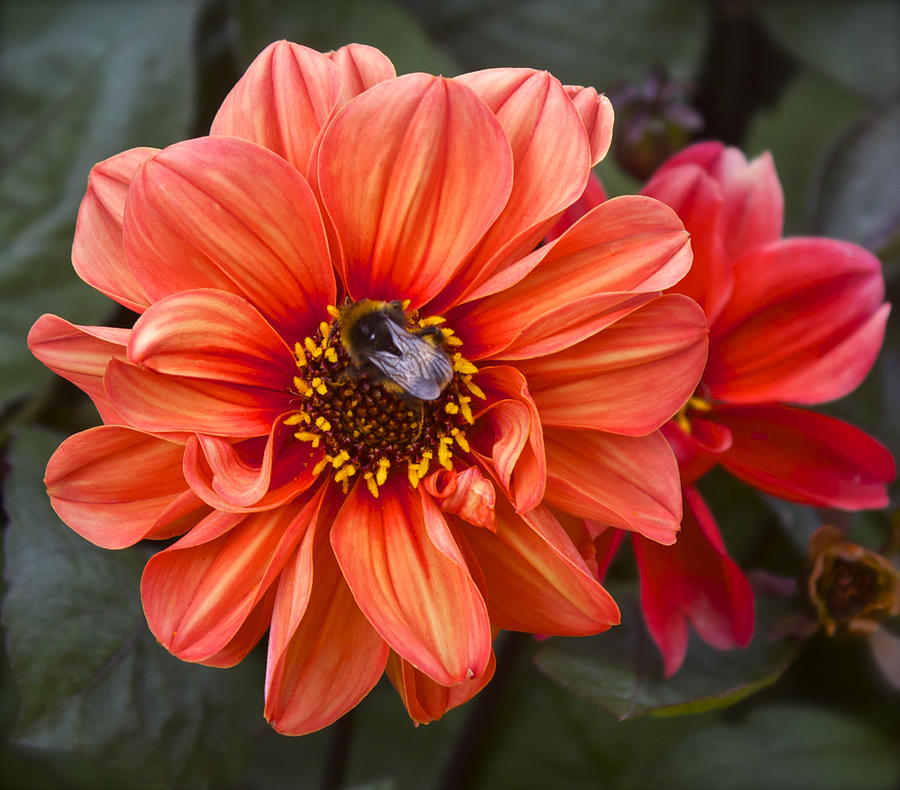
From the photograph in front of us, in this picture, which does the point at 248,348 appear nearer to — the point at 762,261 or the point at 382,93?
the point at 382,93

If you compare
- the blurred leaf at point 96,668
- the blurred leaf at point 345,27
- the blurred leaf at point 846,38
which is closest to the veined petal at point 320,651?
the blurred leaf at point 96,668

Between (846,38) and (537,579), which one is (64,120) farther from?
Answer: (846,38)

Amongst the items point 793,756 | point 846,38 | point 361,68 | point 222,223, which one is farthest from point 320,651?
point 846,38

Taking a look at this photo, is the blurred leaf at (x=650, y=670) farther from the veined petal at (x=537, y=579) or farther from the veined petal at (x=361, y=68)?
the veined petal at (x=361, y=68)

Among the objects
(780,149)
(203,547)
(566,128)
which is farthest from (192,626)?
(780,149)

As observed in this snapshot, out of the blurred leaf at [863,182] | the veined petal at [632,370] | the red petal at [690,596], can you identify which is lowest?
the red petal at [690,596]

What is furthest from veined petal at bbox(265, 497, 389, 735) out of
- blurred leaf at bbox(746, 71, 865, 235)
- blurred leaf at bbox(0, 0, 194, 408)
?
blurred leaf at bbox(746, 71, 865, 235)
